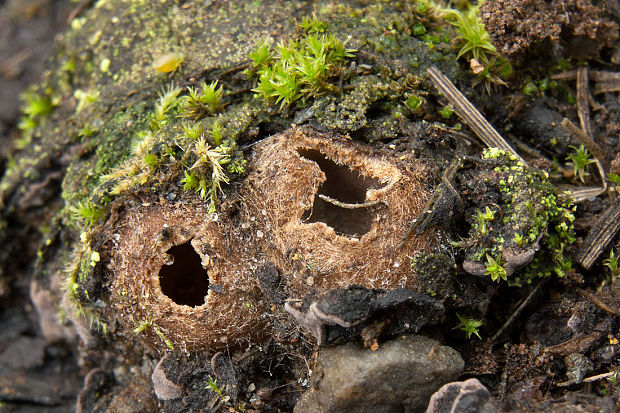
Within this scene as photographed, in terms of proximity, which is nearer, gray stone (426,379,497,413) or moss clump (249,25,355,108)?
gray stone (426,379,497,413)

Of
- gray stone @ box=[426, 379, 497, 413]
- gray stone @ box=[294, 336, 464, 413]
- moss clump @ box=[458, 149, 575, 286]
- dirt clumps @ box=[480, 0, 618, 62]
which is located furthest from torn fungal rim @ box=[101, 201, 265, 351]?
dirt clumps @ box=[480, 0, 618, 62]

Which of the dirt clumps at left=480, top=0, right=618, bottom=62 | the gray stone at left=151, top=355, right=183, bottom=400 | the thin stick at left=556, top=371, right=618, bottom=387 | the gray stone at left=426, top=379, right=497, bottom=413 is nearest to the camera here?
the gray stone at left=426, top=379, right=497, bottom=413

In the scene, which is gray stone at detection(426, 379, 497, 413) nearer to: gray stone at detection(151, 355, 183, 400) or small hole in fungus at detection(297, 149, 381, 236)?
small hole in fungus at detection(297, 149, 381, 236)

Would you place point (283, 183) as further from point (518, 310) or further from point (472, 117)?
point (518, 310)

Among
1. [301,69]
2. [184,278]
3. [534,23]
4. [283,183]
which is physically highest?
[301,69]

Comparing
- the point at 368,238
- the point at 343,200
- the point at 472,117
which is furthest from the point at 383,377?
the point at 472,117

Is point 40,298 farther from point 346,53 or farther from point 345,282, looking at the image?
point 346,53
